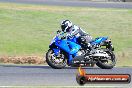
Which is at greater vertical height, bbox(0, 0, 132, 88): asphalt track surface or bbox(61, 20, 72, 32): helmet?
bbox(61, 20, 72, 32): helmet

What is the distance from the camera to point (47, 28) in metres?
26.6

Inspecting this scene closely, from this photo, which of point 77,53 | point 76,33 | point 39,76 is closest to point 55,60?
point 77,53

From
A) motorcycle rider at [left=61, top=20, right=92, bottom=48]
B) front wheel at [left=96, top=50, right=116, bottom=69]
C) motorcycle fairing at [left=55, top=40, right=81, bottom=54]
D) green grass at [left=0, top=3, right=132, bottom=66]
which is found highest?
motorcycle rider at [left=61, top=20, right=92, bottom=48]

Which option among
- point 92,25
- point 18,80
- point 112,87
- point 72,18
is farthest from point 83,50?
point 72,18

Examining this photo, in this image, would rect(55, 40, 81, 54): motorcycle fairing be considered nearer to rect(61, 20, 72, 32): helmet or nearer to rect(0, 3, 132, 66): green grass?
rect(61, 20, 72, 32): helmet

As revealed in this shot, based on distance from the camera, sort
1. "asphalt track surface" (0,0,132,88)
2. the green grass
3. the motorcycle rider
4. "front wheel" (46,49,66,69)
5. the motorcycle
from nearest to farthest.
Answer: "asphalt track surface" (0,0,132,88)
"front wheel" (46,49,66,69)
the motorcycle
the motorcycle rider
the green grass

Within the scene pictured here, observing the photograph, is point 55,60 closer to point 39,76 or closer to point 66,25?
point 66,25

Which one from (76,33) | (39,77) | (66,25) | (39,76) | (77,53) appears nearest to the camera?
(39,77)

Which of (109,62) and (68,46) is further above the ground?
(68,46)

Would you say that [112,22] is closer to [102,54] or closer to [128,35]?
[128,35]

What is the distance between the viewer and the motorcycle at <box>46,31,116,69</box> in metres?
15.1

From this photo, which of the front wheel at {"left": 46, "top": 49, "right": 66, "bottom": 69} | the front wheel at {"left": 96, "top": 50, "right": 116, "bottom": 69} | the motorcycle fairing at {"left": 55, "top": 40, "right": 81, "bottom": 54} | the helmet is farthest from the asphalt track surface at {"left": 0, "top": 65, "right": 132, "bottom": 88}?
the helmet

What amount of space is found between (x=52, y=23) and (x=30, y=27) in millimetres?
1836

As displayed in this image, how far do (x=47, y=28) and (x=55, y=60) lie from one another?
1163 cm
